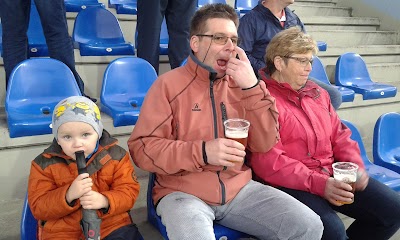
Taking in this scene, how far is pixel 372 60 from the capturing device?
482cm

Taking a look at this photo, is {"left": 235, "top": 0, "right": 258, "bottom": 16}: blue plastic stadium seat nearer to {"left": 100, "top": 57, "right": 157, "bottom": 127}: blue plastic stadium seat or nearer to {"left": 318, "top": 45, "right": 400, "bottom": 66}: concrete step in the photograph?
{"left": 318, "top": 45, "right": 400, "bottom": 66}: concrete step

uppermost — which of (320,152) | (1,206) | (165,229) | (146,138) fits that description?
(146,138)

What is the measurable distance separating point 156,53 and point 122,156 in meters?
1.44

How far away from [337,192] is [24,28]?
1.85 metres

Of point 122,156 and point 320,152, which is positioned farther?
point 320,152

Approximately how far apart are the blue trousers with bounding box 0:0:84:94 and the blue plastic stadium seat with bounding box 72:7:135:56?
64 centimetres

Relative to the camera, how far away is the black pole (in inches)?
55.9

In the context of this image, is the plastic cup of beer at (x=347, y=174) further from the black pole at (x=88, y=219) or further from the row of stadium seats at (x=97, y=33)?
the row of stadium seats at (x=97, y=33)

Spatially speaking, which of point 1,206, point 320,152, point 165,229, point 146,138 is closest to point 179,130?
point 146,138

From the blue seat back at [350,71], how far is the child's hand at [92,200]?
280cm

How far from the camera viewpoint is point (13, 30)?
2.51 meters

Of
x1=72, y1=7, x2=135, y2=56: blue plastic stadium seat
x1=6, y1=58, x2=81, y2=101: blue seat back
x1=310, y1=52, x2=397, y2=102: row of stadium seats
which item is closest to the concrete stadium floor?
x1=6, y1=58, x2=81, y2=101: blue seat back

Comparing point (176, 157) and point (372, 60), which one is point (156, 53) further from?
point (372, 60)

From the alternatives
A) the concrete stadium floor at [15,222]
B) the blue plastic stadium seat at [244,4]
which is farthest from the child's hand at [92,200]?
the blue plastic stadium seat at [244,4]
